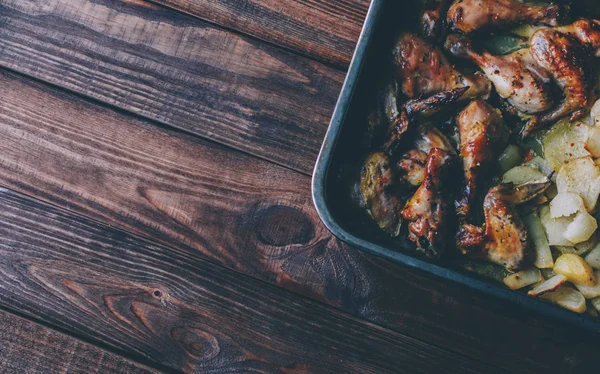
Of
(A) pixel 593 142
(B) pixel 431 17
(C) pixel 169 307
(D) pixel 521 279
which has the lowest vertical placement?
(C) pixel 169 307

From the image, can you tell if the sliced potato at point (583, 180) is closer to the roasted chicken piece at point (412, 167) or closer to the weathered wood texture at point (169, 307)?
the roasted chicken piece at point (412, 167)

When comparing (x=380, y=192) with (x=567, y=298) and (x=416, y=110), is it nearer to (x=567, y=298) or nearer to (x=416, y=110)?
(x=416, y=110)

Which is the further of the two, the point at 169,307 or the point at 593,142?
the point at 169,307

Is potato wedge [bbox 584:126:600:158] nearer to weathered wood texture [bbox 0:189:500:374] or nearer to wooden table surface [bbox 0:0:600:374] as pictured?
wooden table surface [bbox 0:0:600:374]

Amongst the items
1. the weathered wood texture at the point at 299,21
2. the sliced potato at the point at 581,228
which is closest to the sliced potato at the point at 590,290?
the sliced potato at the point at 581,228

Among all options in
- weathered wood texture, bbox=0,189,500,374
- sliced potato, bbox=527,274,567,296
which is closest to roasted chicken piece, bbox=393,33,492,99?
sliced potato, bbox=527,274,567,296

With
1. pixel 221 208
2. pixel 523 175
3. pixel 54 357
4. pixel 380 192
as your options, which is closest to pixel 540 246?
pixel 523 175
